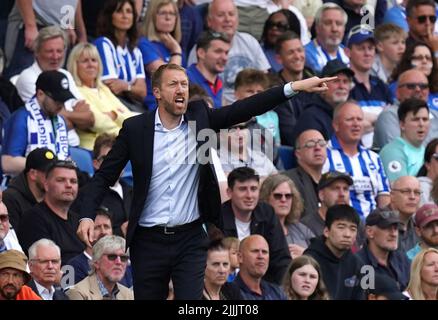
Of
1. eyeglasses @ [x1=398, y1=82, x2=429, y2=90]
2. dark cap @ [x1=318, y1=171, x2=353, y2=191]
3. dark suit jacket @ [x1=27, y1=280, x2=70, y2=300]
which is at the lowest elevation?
dark suit jacket @ [x1=27, y1=280, x2=70, y2=300]

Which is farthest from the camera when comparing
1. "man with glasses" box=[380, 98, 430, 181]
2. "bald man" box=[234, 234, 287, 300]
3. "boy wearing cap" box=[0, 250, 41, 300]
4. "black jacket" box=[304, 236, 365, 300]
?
"man with glasses" box=[380, 98, 430, 181]

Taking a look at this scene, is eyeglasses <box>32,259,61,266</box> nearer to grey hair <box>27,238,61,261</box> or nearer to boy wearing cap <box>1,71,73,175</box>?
grey hair <box>27,238,61,261</box>

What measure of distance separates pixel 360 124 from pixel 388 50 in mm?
2709

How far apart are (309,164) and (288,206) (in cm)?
75

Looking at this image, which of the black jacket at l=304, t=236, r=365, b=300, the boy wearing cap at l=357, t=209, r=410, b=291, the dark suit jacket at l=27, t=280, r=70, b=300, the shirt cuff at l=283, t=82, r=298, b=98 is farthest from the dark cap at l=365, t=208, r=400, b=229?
the shirt cuff at l=283, t=82, r=298, b=98

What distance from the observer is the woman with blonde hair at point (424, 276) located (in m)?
12.6

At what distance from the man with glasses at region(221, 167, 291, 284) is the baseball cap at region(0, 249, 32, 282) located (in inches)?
94.1

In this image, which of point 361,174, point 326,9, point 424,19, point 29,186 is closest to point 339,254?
point 361,174

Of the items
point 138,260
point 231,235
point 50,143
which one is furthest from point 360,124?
point 138,260

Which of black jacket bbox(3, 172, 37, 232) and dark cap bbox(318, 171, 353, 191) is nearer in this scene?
black jacket bbox(3, 172, 37, 232)

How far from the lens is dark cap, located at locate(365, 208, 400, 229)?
527 inches

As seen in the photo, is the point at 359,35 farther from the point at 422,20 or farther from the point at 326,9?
the point at 422,20

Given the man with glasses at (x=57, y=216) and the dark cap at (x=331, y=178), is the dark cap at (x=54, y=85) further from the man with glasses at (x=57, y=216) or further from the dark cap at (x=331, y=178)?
the dark cap at (x=331, y=178)

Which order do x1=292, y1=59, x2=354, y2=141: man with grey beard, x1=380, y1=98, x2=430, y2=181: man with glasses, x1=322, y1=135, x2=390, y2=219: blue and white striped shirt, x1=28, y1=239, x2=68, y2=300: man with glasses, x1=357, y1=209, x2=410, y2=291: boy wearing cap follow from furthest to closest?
x1=380, y1=98, x2=430, y2=181: man with glasses
x1=292, y1=59, x2=354, y2=141: man with grey beard
x1=322, y1=135, x2=390, y2=219: blue and white striped shirt
x1=357, y1=209, x2=410, y2=291: boy wearing cap
x1=28, y1=239, x2=68, y2=300: man with glasses
